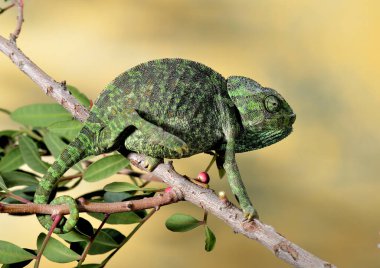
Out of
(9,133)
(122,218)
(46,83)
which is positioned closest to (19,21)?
(46,83)

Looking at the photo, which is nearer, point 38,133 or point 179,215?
point 179,215

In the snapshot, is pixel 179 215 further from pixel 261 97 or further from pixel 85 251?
pixel 261 97

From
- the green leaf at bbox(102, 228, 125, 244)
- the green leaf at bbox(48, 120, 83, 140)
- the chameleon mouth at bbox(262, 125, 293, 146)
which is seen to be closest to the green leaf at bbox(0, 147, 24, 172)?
the green leaf at bbox(48, 120, 83, 140)

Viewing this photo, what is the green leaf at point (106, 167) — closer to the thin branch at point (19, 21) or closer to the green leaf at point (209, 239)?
the green leaf at point (209, 239)

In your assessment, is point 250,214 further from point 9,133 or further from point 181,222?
point 9,133

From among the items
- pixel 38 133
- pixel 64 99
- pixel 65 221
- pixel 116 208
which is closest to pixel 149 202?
pixel 116 208

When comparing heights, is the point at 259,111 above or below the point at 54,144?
above

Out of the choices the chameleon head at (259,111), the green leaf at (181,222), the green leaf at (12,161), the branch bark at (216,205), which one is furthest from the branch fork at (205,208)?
the green leaf at (12,161)
